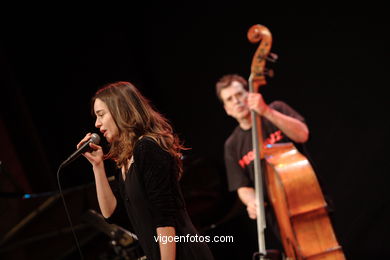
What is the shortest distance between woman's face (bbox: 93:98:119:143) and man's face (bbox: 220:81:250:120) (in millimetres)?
1508

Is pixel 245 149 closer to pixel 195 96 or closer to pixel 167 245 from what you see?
pixel 195 96

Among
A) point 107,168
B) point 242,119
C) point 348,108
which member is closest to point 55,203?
point 107,168

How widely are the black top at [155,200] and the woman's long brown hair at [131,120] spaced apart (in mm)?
77

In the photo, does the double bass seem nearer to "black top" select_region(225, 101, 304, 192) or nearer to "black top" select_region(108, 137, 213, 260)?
"black top" select_region(225, 101, 304, 192)

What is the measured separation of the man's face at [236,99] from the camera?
3492 millimetres

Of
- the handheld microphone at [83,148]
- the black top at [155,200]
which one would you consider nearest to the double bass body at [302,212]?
the black top at [155,200]

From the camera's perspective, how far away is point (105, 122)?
6.97 ft

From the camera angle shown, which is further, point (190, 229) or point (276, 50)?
point (276, 50)

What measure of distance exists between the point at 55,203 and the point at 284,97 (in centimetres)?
215

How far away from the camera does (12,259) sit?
3.68m

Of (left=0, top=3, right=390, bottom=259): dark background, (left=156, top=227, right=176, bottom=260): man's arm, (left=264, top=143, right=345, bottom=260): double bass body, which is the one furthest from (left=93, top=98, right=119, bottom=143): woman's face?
(left=0, top=3, right=390, bottom=259): dark background

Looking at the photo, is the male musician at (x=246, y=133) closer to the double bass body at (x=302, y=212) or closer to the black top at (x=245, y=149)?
the black top at (x=245, y=149)

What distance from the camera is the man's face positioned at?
3.49m

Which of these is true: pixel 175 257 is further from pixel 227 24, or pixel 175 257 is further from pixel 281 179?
pixel 227 24
